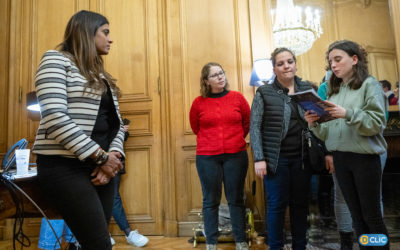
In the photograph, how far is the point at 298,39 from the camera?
147 inches

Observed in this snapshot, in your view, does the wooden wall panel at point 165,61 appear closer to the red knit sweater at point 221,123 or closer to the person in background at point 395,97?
the person in background at point 395,97

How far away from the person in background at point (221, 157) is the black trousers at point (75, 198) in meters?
1.35

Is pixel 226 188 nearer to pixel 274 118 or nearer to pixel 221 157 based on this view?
pixel 221 157

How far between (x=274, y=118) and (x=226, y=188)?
2.27 ft

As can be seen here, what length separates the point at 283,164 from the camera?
6.44 feet

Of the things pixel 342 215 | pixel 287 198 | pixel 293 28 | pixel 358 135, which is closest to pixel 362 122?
pixel 358 135

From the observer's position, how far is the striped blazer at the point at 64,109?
107 cm

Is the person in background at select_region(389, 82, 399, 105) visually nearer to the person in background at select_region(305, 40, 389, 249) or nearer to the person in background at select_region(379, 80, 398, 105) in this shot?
the person in background at select_region(379, 80, 398, 105)

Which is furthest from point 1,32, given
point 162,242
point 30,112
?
point 162,242

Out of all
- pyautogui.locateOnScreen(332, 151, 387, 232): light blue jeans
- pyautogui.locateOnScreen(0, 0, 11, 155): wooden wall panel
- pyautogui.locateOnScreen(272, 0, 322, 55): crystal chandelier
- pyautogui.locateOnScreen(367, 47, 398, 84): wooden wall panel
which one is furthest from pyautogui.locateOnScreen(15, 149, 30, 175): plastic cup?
pyautogui.locateOnScreen(367, 47, 398, 84): wooden wall panel

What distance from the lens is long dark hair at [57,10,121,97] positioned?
1.20 meters

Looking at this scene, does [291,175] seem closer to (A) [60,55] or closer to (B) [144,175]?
(A) [60,55]

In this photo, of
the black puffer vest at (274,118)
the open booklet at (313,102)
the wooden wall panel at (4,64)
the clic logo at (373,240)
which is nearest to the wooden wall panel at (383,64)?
the black puffer vest at (274,118)

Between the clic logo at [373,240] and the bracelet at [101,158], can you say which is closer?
the bracelet at [101,158]
